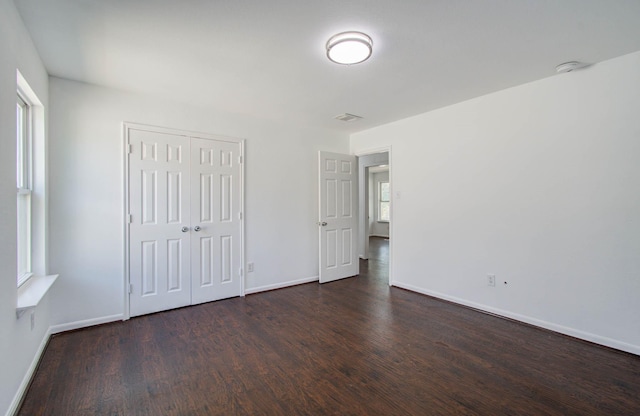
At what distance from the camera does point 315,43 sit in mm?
2191

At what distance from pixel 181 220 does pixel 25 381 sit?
6.06 feet

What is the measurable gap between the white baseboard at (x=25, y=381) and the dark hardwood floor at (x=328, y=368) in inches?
1.9

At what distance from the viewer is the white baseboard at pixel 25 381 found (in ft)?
5.77

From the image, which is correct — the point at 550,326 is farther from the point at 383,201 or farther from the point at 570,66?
Result: the point at 383,201

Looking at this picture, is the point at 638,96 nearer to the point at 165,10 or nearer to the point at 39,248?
the point at 165,10

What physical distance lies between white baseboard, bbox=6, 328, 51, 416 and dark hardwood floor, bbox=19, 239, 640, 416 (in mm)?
49

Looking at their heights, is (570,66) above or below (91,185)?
above

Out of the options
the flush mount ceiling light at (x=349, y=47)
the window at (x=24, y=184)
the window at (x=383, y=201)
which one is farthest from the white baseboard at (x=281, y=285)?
the window at (x=383, y=201)

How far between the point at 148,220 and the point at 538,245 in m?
4.15

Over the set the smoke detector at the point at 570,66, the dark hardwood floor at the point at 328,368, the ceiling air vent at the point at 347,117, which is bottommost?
the dark hardwood floor at the point at 328,368

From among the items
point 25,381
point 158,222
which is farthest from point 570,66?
point 25,381

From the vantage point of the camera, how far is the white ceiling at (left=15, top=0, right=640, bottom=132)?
181 centimetres

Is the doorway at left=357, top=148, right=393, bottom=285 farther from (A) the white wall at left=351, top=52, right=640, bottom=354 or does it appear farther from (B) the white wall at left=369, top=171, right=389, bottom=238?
(A) the white wall at left=351, top=52, right=640, bottom=354

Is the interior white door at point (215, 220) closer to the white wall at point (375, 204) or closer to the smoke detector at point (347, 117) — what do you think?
the smoke detector at point (347, 117)
